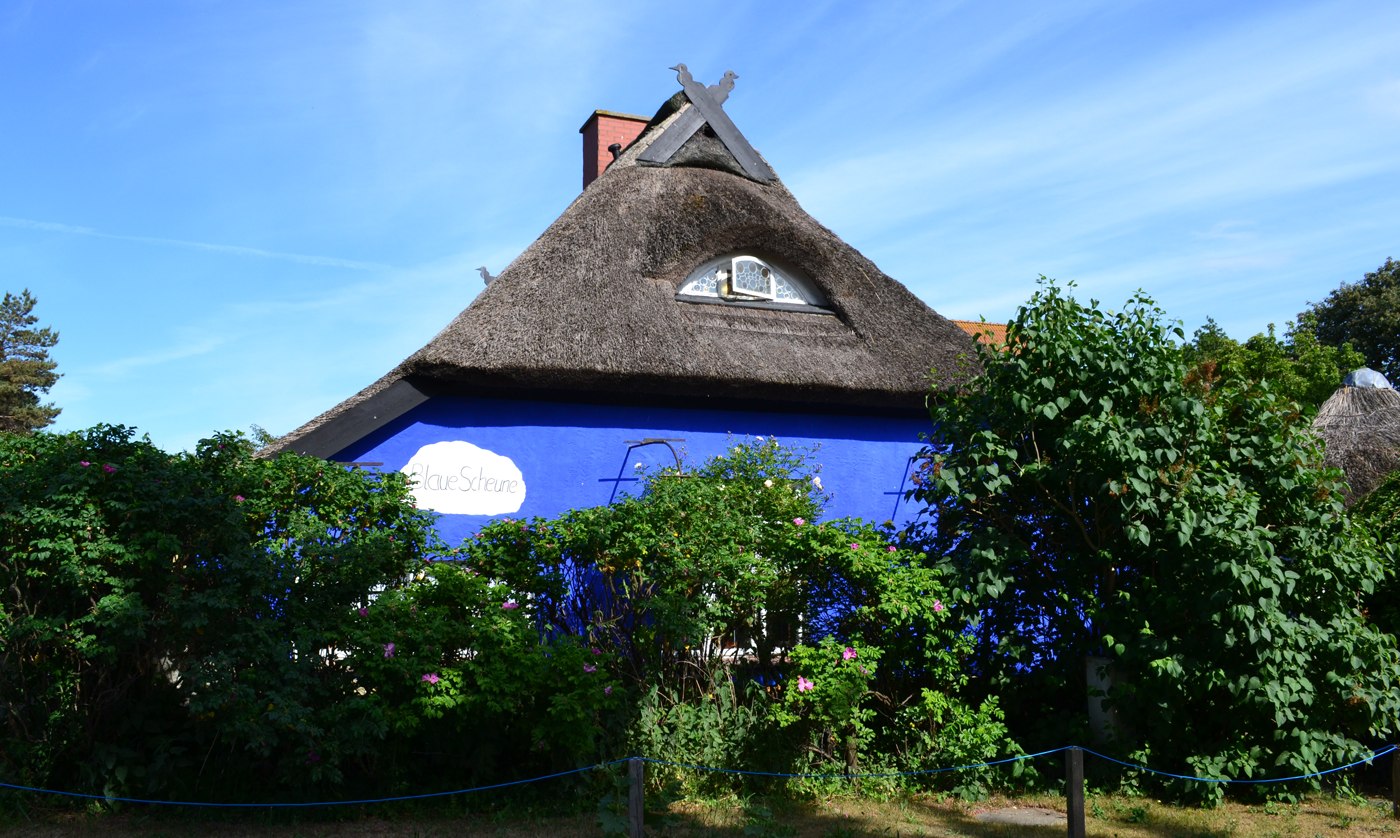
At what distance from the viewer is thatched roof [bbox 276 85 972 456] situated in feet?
31.3

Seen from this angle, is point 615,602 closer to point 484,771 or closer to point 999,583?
point 484,771

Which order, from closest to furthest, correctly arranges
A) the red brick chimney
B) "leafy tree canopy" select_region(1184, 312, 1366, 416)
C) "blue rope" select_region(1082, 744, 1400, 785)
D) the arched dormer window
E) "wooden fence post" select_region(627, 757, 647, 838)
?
"wooden fence post" select_region(627, 757, 647, 838) → "blue rope" select_region(1082, 744, 1400, 785) → the arched dormer window → the red brick chimney → "leafy tree canopy" select_region(1184, 312, 1366, 416)

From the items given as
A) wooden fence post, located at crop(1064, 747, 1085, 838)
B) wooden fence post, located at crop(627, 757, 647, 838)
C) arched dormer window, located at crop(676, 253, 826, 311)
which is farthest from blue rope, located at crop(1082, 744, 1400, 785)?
arched dormer window, located at crop(676, 253, 826, 311)

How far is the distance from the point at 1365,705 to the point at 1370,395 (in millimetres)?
8621

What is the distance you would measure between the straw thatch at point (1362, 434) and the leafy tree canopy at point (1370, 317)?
1878cm

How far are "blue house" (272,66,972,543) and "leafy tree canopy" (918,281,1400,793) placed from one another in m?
2.73

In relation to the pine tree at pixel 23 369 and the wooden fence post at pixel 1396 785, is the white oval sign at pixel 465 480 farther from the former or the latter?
the pine tree at pixel 23 369

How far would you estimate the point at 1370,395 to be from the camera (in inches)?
559

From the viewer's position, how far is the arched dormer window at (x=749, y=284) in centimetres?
1125

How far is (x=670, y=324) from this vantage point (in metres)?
10.3

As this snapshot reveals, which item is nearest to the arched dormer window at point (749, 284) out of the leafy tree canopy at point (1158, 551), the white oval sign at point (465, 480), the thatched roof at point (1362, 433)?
the white oval sign at point (465, 480)

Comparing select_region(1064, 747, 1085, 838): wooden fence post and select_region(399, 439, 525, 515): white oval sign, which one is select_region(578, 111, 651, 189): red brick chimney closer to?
select_region(399, 439, 525, 515): white oval sign

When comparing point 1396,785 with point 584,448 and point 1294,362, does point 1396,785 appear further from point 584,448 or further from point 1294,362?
point 1294,362

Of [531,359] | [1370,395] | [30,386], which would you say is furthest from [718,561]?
[30,386]
